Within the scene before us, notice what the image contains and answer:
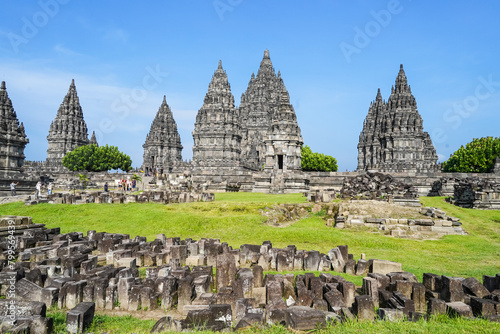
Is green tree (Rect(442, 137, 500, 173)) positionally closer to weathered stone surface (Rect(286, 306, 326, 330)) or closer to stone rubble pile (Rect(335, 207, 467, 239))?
stone rubble pile (Rect(335, 207, 467, 239))

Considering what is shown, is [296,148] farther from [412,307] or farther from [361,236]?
[412,307]

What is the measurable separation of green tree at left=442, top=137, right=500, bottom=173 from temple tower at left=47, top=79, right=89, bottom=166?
71661mm

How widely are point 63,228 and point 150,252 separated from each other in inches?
322

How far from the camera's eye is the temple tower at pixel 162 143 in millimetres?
69375

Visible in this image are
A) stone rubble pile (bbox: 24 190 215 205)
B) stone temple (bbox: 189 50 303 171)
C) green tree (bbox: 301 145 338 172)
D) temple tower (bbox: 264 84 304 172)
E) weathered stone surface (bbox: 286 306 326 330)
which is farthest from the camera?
green tree (bbox: 301 145 338 172)

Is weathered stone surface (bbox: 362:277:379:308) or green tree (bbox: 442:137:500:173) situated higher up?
green tree (bbox: 442:137:500:173)

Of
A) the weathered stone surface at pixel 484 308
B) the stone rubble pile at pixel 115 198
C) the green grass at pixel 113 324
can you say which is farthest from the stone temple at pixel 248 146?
the green grass at pixel 113 324

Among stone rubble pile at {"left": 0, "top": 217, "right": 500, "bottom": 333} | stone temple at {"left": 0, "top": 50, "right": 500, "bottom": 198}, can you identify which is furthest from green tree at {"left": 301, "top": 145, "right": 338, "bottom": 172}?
stone rubble pile at {"left": 0, "top": 217, "right": 500, "bottom": 333}

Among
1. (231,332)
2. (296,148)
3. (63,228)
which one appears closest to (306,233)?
(231,332)

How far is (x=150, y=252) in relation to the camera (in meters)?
9.52

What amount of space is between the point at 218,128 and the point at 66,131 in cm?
3893

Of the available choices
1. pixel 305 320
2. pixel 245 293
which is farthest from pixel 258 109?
pixel 305 320

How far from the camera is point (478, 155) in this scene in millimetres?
47344

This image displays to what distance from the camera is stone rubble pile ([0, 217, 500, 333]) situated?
5.19m
